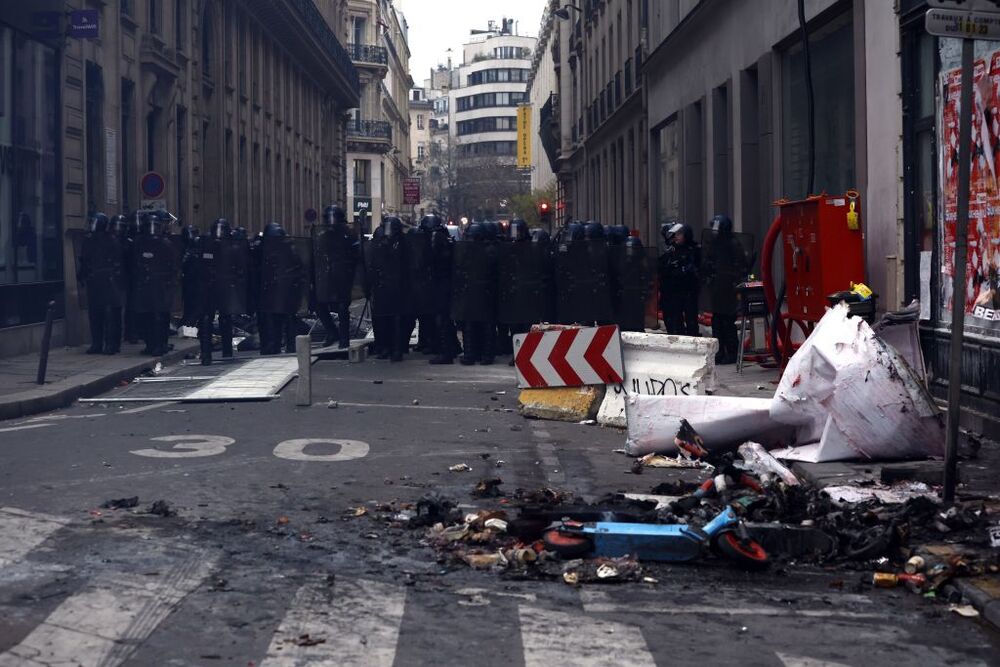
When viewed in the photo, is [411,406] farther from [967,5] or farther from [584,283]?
[967,5]

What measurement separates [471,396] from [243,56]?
26.0 m

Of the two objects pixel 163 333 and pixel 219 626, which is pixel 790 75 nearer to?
pixel 163 333

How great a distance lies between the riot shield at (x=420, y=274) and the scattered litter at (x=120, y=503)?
10.5 metres

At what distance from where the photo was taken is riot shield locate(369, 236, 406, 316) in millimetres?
18531

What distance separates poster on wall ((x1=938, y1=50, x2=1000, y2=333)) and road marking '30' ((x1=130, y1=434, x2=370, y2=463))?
175 inches

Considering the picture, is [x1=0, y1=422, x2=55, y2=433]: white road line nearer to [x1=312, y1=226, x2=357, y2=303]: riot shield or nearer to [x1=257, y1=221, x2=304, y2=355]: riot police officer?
[x1=257, y1=221, x2=304, y2=355]: riot police officer

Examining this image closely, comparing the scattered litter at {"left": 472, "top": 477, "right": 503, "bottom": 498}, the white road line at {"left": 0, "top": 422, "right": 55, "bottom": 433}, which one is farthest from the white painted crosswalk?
the white road line at {"left": 0, "top": 422, "right": 55, "bottom": 433}

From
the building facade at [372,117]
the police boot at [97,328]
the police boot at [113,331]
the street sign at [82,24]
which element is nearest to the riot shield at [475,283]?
the police boot at [113,331]

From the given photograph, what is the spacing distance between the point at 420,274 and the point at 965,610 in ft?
42.9

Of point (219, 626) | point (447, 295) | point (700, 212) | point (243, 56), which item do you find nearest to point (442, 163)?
point (243, 56)

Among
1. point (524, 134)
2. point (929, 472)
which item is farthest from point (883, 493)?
point (524, 134)

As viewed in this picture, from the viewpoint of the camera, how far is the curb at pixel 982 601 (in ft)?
18.4

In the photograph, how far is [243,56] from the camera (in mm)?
38531

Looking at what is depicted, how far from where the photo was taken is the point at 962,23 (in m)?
7.52
